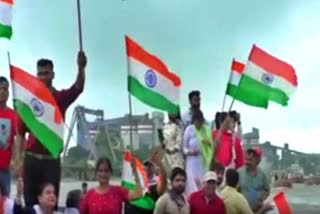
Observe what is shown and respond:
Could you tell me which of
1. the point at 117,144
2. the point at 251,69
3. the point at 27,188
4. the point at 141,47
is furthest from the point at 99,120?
the point at 27,188

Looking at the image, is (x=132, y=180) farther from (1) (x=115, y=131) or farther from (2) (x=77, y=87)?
(1) (x=115, y=131)

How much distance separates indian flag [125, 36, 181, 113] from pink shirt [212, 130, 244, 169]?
3.73 ft

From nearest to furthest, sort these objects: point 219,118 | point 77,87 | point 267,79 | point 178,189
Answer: point 178,189
point 77,87
point 219,118
point 267,79

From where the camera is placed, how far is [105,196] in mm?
12547

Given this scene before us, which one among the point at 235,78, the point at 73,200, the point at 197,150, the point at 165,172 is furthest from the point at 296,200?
the point at 73,200

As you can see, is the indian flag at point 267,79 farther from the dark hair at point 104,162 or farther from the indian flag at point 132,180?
the dark hair at point 104,162

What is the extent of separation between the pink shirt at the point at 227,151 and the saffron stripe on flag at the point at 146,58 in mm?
1347

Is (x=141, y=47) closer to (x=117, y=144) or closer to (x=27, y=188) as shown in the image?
(x=27, y=188)

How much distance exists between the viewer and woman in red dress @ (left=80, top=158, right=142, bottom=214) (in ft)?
41.0

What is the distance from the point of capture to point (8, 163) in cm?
1359

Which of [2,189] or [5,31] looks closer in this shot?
[2,189]

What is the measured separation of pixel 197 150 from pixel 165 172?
4.61ft

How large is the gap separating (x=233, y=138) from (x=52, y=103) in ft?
12.3

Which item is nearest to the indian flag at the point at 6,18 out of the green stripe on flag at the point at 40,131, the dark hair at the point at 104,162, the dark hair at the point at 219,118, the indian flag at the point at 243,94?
the green stripe on flag at the point at 40,131
